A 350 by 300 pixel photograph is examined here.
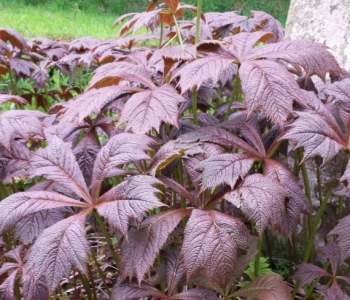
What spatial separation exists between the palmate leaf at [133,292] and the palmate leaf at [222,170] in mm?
264

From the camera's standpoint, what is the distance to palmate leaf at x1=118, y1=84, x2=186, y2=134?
904mm

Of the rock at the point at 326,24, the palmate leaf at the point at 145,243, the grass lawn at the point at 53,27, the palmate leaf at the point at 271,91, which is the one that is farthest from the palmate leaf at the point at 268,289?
the grass lawn at the point at 53,27

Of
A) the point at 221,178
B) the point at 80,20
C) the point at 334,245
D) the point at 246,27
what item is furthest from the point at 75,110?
the point at 80,20

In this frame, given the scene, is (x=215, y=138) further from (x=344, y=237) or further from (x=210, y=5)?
(x=210, y=5)

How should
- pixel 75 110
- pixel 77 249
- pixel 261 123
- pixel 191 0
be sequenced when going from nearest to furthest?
pixel 77 249
pixel 75 110
pixel 261 123
pixel 191 0

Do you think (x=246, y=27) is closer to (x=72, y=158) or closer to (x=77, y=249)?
(x=72, y=158)

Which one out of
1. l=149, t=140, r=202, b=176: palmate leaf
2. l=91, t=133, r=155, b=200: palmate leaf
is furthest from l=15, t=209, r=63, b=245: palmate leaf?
l=149, t=140, r=202, b=176: palmate leaf

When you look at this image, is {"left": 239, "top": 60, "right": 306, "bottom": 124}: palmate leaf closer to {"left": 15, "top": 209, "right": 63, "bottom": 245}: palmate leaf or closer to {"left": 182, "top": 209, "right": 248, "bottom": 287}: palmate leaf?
{"left": 182, "top": 209, "right": 248, "bottom": 287}: palmate leaf

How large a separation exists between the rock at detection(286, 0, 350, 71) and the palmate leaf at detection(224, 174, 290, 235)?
926 millimetres

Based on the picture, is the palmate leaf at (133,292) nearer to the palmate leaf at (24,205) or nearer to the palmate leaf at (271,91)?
the palmate leaf at (24,205)

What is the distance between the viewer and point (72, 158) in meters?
0.92

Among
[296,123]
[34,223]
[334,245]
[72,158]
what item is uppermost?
[296,123]

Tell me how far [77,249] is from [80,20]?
663 centimetres

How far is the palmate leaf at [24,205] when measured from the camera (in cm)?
80
